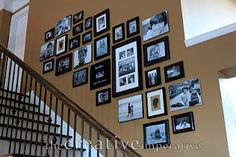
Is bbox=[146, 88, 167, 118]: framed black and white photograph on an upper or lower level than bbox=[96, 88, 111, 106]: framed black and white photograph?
lower

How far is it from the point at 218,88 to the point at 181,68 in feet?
1.71

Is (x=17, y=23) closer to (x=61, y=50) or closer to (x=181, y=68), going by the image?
(x=61, y=50)

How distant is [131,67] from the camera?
418 centimetres

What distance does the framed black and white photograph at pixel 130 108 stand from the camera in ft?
13.0

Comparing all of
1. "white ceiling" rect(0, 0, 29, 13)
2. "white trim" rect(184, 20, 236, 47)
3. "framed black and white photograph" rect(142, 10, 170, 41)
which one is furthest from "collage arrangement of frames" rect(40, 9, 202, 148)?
"white ceiling" rect(0, 0, 29, 13)

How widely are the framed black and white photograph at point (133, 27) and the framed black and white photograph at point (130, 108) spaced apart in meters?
0.90

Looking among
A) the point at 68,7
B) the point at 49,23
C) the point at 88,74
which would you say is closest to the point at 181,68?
the point at 88,74

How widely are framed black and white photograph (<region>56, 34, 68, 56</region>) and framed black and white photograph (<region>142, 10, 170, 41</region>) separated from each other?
169 cm

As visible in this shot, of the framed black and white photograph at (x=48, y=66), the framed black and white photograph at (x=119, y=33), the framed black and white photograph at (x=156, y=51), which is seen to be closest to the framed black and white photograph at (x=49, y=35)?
the framed black and white photograph at (x=48, y=66)

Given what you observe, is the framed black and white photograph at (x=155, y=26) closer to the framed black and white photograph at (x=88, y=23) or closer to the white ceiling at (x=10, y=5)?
the framed black and white photograph at (x=88, y=23)

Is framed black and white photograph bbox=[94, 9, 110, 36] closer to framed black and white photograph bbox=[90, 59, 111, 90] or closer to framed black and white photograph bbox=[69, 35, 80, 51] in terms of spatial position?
framed black and white photograph bbox=[69, 35, 80, 51]

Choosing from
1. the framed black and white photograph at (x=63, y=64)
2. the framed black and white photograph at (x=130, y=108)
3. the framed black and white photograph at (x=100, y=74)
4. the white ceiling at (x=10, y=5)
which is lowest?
the framed black and white photograph at (x=130, y=108)

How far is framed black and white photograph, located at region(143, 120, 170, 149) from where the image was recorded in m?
3.62

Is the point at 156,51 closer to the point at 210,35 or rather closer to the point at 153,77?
the point at 153,77
